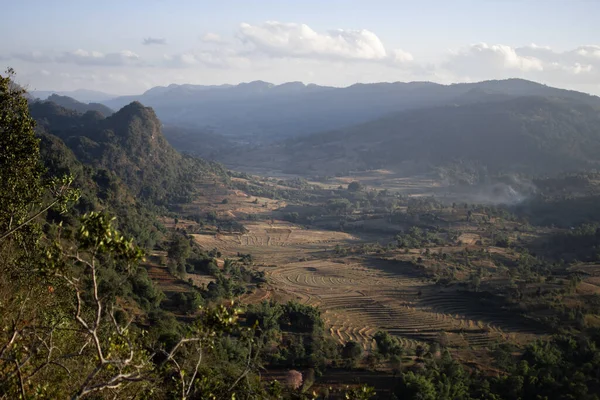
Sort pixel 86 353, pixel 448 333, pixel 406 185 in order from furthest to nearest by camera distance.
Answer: pixel 406 185
pixel 448 333
pixel 86 353

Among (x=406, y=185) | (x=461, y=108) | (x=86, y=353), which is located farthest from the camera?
(x=461, y=108)

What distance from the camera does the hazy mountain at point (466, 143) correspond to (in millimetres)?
115438

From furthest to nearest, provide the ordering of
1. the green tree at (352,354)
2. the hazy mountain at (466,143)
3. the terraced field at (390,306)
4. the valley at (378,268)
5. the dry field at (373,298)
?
1. the hazy mountain at (466,143)
2. the valley at (378,268)
3. the dry field at (373,298)
4. the terraced field at (390,306)
5. the green tree at (352,354)

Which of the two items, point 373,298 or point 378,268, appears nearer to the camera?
point 373,298

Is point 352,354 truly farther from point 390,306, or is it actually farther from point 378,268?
point 378,268

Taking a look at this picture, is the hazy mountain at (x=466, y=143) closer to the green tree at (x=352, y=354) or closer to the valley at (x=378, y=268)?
the valley at (x=378, y=268)

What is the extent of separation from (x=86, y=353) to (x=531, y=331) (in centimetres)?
2851

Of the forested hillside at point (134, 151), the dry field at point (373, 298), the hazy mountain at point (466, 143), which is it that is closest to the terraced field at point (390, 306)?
the dry field at point (373, 298)

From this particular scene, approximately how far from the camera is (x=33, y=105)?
92.5 meters

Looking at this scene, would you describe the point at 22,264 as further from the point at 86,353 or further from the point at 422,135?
the point at 422,135

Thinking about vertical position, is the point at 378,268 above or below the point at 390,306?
above

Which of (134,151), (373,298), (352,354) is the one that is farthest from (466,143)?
(352,354)

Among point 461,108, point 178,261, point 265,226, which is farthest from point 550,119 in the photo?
point 178,261

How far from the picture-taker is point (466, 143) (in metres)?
130
